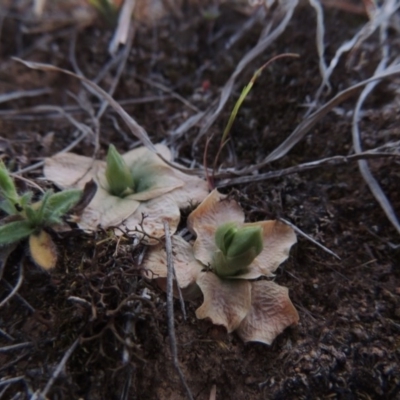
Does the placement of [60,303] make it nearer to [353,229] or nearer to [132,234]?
[132,234]

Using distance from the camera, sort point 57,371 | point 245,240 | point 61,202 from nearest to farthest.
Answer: point 57,371, point 245,240, point 61,202

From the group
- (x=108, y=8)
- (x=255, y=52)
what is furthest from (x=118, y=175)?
(x=108, y=8)

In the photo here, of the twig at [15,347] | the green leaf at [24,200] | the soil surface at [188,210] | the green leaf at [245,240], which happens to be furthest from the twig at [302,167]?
the twig at [15,347]

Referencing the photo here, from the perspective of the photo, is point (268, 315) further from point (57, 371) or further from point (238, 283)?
point (57, 371)

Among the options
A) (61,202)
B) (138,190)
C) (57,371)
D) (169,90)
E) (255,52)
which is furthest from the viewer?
(169,90)

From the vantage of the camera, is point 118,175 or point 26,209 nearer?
point 26,209

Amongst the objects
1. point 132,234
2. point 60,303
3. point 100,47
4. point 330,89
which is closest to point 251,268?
point 132,234

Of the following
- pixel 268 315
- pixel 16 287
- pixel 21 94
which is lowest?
pixel 268 315

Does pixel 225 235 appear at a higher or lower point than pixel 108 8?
lower
